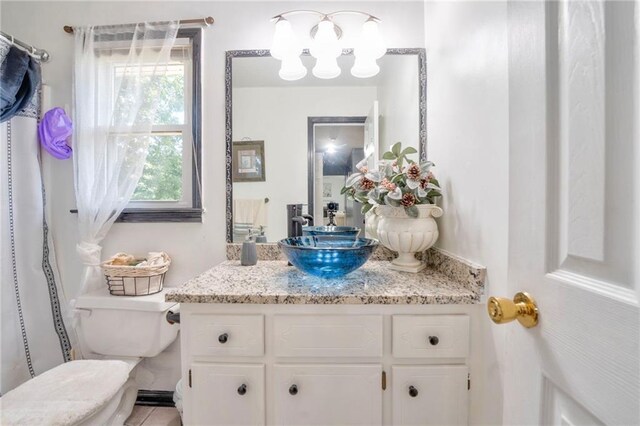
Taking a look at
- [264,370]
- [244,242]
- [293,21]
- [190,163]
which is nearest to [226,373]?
[264,370]

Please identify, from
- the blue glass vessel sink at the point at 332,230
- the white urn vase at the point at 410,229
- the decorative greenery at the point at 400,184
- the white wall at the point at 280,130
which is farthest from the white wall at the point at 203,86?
the white urn vase at the point at 410,229

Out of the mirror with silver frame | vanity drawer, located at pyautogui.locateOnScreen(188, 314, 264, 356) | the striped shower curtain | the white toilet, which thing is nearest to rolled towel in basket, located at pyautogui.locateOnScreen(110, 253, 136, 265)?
the white toilet

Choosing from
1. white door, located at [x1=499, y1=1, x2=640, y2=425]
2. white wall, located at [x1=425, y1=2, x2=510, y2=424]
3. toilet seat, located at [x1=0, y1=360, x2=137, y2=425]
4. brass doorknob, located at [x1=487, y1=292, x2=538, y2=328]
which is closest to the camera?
white door, located at [x1=499, y1=1, x2=640, y2=425]

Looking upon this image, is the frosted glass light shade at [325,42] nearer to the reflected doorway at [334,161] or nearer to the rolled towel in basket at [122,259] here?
the reflected doorway at [334,161]

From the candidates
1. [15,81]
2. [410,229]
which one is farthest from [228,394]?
[15,81]

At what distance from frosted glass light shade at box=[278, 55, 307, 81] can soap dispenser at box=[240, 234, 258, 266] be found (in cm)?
84

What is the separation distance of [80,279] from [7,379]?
504mm

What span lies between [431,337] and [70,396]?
4.26ft

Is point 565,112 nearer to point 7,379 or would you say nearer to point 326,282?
point 326,282

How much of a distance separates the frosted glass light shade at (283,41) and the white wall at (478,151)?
0.67 metres

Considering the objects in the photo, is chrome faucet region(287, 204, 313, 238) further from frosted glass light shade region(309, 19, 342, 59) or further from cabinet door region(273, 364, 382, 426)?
frosted glass light shade region(309, 19, 342, 59)

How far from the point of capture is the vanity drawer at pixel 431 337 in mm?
829

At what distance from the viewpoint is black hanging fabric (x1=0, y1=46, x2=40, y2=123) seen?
3.93ft

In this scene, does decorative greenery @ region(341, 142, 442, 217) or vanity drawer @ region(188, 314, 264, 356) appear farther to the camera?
decorative greenery @ region(341, 142, 442, 217)
